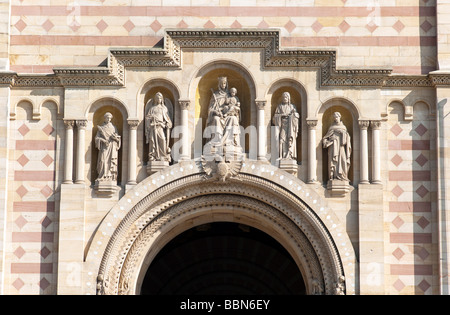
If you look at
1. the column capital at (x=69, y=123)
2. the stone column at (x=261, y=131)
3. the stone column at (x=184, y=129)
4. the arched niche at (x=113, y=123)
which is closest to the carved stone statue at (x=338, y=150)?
the stone column at (x=261, y=131)

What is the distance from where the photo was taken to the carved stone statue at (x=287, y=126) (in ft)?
94.2

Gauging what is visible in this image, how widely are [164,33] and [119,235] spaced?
4529 millimetres

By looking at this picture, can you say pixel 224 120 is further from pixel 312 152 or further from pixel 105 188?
pixel 105 188

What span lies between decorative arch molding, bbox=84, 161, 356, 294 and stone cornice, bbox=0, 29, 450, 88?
7.67ft

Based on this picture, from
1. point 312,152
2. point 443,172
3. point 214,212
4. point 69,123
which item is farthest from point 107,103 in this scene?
point 443,172

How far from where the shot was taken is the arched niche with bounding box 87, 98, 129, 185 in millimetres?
28891

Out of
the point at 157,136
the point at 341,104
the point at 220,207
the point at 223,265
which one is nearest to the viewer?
the point at 157,136

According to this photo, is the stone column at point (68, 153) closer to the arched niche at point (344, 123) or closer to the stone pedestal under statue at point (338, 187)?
the arched niche at point (344, 123)

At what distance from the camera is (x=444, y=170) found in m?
28.4

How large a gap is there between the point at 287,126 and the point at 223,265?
12.0 metres

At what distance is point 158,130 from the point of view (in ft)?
94.3

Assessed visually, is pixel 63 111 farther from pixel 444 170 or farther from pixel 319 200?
pixel 444 170

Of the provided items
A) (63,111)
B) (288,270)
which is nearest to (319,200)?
(63,111)

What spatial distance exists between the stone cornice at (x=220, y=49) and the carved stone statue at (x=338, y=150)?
3.51ft
